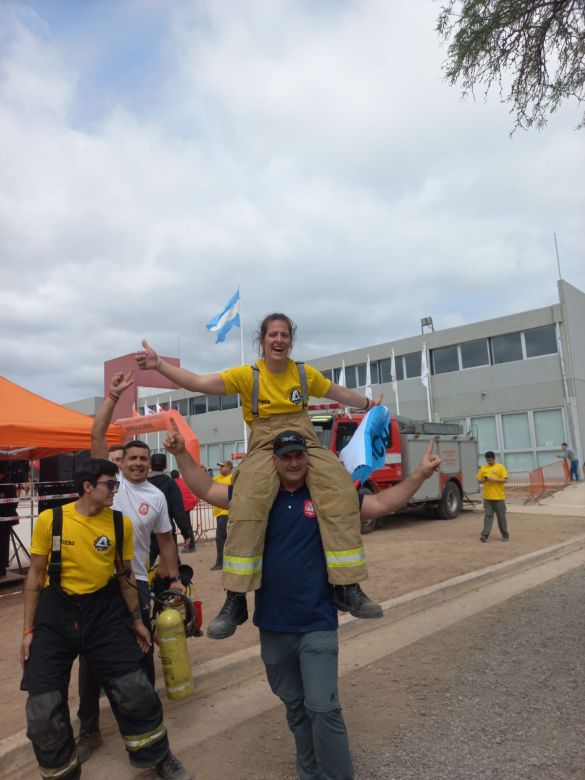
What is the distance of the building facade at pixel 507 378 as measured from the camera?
2253cm

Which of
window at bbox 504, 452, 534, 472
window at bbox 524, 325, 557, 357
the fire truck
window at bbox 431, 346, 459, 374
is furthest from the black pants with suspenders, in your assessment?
window at bbox 431, 346, 459, 374

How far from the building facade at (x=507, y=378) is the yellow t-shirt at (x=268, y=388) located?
21720 mm

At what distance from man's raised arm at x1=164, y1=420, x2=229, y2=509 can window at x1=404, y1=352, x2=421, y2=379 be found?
2582cm

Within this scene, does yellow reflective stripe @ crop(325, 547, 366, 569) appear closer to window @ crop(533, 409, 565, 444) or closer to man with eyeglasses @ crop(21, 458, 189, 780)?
man with eyeglasses @ crop(21, 458, 189, 780)

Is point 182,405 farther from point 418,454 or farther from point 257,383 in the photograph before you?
point 257,383

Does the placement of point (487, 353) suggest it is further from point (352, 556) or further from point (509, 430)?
point (352, 556)

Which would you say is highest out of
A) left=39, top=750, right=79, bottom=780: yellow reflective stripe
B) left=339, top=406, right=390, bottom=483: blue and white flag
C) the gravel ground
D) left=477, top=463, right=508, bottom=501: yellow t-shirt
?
left=339, top=406, right=390, bottom=483: blue and white flag

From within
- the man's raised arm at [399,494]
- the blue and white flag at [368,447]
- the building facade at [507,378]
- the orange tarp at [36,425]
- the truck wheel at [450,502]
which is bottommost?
the truck wheel at [450,502]

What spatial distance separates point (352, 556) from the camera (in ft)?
8.80

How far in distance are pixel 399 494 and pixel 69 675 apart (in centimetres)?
196

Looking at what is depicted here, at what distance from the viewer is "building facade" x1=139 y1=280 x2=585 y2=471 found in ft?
73.9

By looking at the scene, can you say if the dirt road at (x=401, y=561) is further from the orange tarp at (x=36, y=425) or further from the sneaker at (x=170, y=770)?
the orange tarp at (x=36, y=425)

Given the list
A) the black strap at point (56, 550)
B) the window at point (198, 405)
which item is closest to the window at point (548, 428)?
the window at point (198, 405)

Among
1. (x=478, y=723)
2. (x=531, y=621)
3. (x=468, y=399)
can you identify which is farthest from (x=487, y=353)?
(x=478, y=723)
